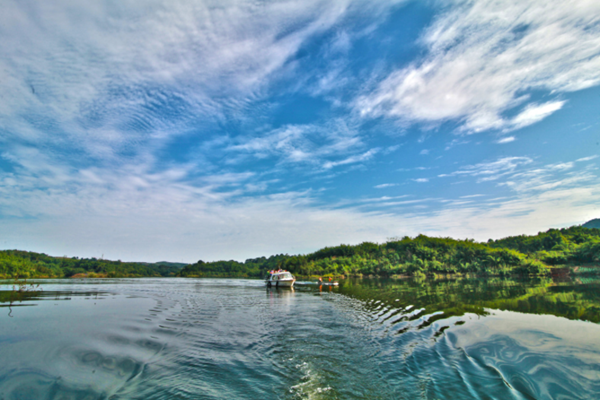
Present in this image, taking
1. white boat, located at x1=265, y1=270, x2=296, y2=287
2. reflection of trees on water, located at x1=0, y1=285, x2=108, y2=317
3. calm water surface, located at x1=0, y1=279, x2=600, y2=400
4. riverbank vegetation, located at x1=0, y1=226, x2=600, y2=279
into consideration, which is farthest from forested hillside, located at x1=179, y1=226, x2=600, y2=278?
reflection of trees on water, located at x1=0, y1=285, x2=108, y2=317

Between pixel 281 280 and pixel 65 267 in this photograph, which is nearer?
pixel 281 280

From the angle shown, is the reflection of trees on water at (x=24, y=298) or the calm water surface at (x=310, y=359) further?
Result: the reflection of trees on water at (x=24, y=298)

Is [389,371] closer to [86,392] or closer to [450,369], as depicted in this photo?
[450,369]

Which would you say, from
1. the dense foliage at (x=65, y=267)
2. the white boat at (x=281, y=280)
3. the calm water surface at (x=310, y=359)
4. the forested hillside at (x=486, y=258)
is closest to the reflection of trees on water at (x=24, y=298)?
the calm water surface at (x=310, y=359)

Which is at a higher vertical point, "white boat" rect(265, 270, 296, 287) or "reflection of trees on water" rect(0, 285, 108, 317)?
"reflection of trees on water" rect(0, 285, 108, 317)

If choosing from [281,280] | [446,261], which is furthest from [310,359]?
[446,261]

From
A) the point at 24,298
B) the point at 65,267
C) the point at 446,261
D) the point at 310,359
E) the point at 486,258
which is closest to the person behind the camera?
the point at 310,359

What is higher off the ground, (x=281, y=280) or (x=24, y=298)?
(x=24, y=298)

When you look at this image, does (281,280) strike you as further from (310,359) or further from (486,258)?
(486,258)

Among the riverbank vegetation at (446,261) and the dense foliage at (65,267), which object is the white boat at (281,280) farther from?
the dense foliage at (65,267)

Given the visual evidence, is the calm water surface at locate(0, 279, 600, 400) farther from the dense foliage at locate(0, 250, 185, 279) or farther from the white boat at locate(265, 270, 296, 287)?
the dense foliage at locate(0, 250, 185, 279)

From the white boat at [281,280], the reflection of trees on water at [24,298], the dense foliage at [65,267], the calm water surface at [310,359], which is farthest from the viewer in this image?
the dense foliage at [65,267]

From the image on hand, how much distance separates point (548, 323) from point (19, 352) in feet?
74.5

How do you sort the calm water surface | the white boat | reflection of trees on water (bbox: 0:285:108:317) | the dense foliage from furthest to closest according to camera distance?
the dense foliage → the white boat → reflection of trees on water (bbox: 0:285:108:317) → the calm water surface
